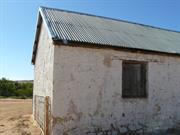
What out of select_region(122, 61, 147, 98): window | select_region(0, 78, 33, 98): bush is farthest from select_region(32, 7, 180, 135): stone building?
select_region(0, 78, 33, 98): bush

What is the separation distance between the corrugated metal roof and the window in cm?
77

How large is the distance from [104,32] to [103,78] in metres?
2.12

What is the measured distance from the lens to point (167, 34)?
1405 cm

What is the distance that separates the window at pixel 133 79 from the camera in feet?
33.0

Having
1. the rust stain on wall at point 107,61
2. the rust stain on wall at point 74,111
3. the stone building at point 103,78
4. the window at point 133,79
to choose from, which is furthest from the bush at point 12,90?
the rust stain on wall at point 74,111

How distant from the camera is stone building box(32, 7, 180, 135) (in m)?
8.55

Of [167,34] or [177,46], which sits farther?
[167,34]

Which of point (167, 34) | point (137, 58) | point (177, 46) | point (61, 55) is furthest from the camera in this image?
point (167, 34)

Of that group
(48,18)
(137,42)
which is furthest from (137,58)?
(48,18)

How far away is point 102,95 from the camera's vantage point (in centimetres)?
927

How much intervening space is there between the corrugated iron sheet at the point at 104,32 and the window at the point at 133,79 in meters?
Result: 0.77

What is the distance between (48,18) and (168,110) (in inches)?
249

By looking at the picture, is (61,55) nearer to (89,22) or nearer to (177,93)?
(89,22)

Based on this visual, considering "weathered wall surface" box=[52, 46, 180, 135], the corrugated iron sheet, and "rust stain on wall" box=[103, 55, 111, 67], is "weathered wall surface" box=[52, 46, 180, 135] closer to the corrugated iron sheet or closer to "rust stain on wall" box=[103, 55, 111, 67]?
"rust stain on wall" box=[103, 55, 111, 67]
